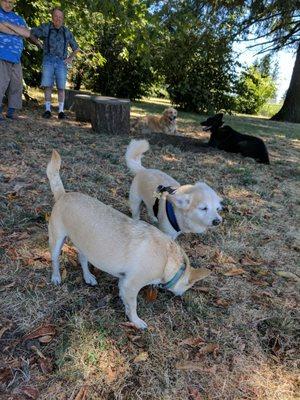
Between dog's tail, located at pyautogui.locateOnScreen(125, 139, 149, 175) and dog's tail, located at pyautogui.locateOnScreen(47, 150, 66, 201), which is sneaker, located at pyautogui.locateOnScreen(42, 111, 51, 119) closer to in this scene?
dog's tail, located at pyautogui.locateOnScreen(125, 139, 149, 175)

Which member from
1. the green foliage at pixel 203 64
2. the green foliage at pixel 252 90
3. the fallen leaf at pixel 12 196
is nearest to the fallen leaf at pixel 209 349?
the fallen leaf at pixel 12 196

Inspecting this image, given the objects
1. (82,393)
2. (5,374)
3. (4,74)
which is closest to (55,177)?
(5,374)

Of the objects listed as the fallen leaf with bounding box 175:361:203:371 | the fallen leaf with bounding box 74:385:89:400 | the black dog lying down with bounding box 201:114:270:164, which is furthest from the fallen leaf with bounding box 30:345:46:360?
the black dog lying down with bounding box 201:114:270:164

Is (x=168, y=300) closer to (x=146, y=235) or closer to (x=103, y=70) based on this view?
(x=146, y=235)

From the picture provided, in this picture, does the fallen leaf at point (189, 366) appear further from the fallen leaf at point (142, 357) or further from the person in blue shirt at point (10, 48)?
the person in blue shirt at point (10, 48)

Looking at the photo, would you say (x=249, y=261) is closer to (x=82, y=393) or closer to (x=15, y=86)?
(x=82, y=393)

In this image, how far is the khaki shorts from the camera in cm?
705

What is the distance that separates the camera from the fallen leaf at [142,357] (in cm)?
234

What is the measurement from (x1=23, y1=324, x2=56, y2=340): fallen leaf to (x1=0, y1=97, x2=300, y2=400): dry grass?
29 mm

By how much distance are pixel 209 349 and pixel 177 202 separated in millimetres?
1167

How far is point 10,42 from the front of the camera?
686cm

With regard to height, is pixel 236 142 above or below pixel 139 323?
above

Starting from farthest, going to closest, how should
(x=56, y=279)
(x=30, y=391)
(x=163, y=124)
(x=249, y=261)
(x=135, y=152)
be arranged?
1. (x=163, y=124)
2. (x=135, y=152)
3. (x=249, y=261)
4. (x=56, y=279)
5. (x=30, y=391)

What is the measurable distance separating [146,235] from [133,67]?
13.8 m
